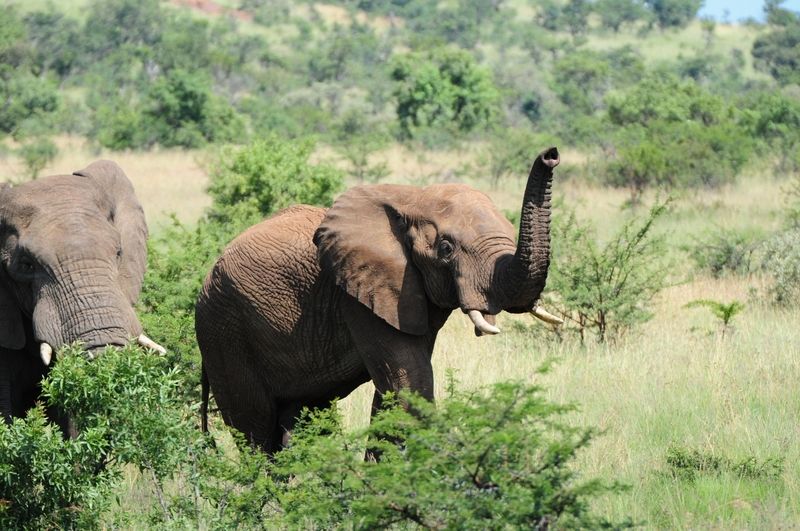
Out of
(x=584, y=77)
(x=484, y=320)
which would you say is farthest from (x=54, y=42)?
(x=484, y=320)

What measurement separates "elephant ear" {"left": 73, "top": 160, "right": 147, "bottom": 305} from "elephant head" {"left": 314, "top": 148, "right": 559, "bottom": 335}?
0.87m

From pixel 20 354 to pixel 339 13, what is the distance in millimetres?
84698

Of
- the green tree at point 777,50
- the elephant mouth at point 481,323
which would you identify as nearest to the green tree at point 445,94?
the green tree at point 777,50

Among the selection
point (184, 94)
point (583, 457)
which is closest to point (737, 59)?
point (184, 94)

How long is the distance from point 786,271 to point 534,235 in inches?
260

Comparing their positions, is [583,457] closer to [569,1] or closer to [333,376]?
[333,376]

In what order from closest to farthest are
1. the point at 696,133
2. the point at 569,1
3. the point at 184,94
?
1. the point at 696,133
2. the point at 184,94
3. the point at 569,1

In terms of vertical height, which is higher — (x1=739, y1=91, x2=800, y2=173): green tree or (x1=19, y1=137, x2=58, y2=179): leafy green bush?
(x1=739, y1=91, x2=800, y2=173): green tree

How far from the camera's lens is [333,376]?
275 inches

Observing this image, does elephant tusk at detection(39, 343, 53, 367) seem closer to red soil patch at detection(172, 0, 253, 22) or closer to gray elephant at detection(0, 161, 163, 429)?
gray elephant at detection(0, 161, 163, 429)

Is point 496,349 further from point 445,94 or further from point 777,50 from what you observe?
point 777,50

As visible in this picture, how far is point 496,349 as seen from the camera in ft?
33.3

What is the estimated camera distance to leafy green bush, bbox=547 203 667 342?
1062 cm

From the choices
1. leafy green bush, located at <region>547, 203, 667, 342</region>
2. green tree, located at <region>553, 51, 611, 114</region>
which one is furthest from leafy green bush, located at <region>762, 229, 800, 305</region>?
green tree, located at <region>553, 51, 611, 114</region>
